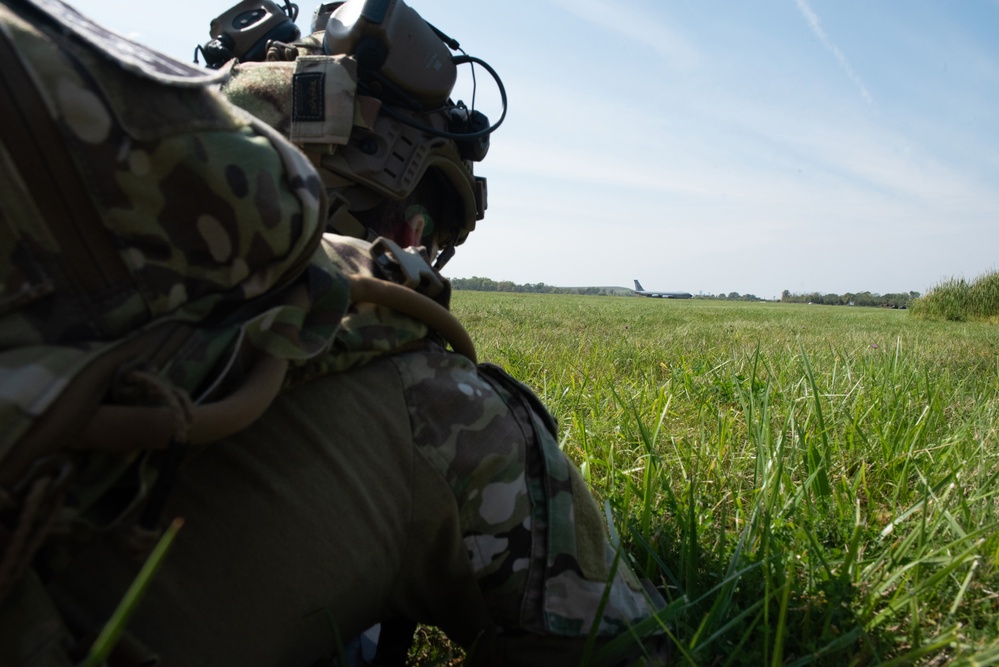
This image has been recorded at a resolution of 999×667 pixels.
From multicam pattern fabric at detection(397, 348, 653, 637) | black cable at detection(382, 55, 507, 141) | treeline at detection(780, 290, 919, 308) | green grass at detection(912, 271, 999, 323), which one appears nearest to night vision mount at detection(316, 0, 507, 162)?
black cable at detection(382, 55, 507, 141)

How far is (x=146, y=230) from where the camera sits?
0.68m

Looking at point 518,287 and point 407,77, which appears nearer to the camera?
point 407,77

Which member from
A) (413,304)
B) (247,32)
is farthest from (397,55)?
(413,304)

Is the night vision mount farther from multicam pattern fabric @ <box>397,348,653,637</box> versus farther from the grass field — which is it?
multicam pattern fabric @ <box>397,348,653,637</box>

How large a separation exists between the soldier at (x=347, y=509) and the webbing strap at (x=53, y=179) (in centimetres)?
2

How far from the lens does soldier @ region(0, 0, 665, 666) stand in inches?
27.4

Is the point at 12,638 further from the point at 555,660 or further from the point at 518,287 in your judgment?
the point at 518,287

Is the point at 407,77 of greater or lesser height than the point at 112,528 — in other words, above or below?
above

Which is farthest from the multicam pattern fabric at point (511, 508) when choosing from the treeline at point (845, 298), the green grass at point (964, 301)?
the treeline at point (845, 298)

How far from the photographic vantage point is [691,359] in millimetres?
3855

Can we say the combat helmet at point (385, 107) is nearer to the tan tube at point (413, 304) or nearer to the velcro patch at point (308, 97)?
the velcro patch at point (308, 97)

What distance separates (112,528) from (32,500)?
100 mm

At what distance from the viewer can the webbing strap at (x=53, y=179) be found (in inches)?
24.0

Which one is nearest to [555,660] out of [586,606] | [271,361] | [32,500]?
[586,606]
